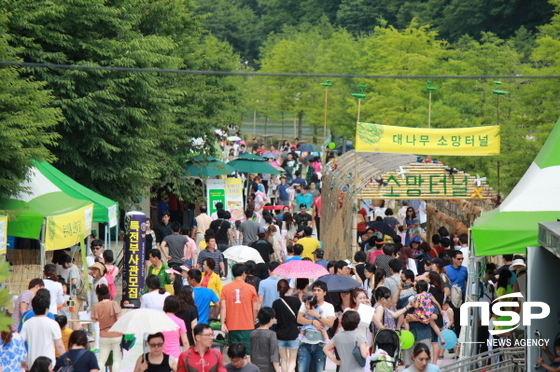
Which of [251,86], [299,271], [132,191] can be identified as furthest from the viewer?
[251,86]

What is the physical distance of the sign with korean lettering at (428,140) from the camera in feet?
60.3

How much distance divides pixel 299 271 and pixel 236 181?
522 inches

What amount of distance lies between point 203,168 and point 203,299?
14.0 m

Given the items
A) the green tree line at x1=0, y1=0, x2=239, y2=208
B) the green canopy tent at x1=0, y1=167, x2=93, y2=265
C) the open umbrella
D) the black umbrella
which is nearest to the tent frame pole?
the green canopy tent at x1=0, y1=167, x2=93, y2=265

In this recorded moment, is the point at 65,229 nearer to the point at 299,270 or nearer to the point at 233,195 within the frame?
the point at 299,270

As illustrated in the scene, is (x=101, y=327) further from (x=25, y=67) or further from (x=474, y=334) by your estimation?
(x=25, y=67)

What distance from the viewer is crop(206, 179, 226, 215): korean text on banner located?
85.0ft

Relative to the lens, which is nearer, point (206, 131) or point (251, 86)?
point (206, 131)

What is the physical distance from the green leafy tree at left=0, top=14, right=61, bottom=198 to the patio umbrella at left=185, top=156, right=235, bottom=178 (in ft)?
36.1

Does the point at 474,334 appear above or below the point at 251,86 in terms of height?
below

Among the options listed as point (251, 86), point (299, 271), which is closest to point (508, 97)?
point (299, 271)

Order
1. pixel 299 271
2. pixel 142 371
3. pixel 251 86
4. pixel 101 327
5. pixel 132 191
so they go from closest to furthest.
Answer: pixel 142 371
pixel 101 327
pixel 299 271
pixel 132 191
pixel 251 86

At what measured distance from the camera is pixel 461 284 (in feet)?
47.0

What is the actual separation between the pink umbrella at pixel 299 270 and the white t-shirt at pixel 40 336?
3627 millimetres
